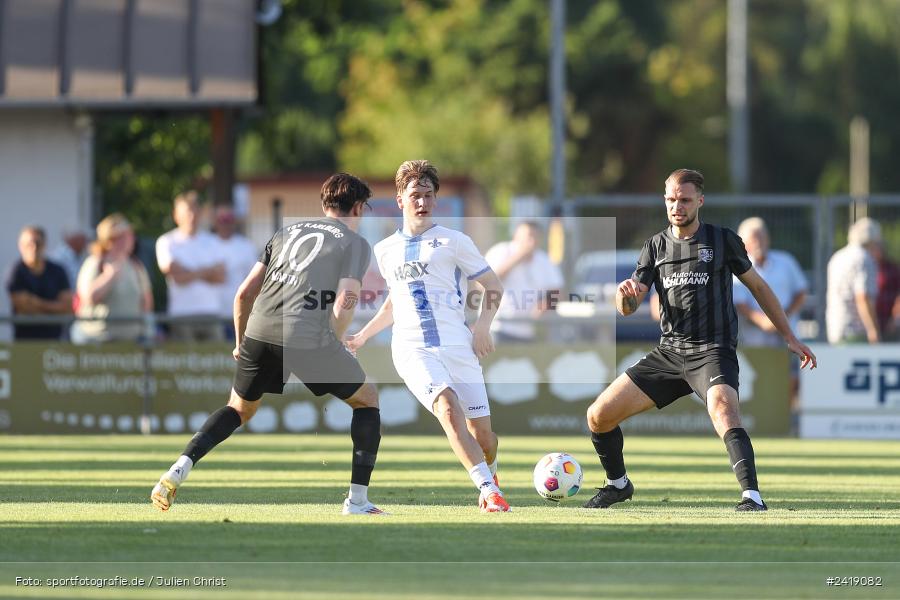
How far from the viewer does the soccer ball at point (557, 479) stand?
1118cm

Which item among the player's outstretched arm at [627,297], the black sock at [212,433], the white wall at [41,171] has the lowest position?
the black sock at [212,433]

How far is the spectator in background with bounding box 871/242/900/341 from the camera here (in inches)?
778

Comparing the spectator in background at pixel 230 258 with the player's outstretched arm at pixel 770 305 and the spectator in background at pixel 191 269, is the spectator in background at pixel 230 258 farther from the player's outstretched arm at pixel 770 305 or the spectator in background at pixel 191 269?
the player's outstretched arm at pixel 770 305

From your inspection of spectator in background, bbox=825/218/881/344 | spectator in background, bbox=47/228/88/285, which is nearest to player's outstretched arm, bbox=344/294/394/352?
spectator in background, bbox=825/218/881/344

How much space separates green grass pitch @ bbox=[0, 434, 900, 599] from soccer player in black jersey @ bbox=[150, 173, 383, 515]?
0.38 metres

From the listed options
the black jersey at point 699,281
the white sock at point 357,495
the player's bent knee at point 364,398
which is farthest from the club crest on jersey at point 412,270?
the black jersey at point 699,281

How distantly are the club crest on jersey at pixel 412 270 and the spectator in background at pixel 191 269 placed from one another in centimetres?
847

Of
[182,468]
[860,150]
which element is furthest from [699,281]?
[860,150]

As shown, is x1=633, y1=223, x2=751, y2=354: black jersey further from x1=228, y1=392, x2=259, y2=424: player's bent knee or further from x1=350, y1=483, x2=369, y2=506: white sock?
x1=228, y1=392, x2=259, y2=424: player's bent knee

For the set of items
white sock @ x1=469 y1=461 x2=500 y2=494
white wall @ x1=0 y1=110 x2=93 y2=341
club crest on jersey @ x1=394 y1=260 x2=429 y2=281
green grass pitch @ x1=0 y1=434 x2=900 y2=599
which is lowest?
green grass pitch @ x1=0 y1=434 x2=900 y2=599

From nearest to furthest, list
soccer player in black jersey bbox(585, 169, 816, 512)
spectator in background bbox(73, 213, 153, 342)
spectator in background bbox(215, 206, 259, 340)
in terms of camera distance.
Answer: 1. soccer player in black jersey bbox(585, 169, 816, 512)
2. spectator in background bbox(73, 213, 153, 342)
3. spectator in background bbox(215, 206, 259, 340)

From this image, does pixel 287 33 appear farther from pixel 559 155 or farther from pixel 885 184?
pixel 885 184

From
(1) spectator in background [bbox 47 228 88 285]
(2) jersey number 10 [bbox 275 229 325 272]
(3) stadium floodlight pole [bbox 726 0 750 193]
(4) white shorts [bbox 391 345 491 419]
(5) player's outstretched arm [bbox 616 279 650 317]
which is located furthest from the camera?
(3) stadium floodlight pole [bbox 726 0 750 193]

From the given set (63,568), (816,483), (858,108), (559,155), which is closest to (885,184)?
(858,108)
